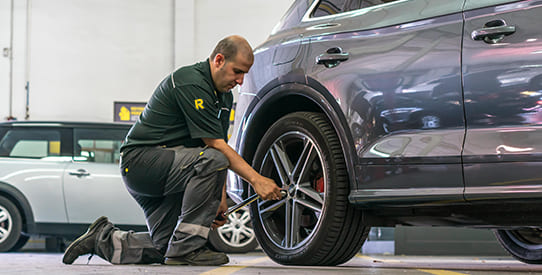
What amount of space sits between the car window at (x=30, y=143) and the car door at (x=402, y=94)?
4.78m

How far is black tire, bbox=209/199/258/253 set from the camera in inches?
273

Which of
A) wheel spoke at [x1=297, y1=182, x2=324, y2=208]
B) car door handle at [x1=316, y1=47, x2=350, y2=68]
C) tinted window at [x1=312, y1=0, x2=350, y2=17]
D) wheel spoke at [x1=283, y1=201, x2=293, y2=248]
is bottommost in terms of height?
wheel spoke at [x1=283, y1=201, x2=293, y2=248]

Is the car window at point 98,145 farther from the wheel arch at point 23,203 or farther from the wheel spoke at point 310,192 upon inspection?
the wheel spoke at point 310,192

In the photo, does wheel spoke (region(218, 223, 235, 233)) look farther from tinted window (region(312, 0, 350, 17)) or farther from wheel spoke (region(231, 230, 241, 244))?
tinted window (region(312, 0, 350, 17))

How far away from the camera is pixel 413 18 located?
9.61 feet

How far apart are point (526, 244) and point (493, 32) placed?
1627 mm

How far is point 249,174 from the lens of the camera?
3.24 meters

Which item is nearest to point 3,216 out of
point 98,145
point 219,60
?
point 98,145

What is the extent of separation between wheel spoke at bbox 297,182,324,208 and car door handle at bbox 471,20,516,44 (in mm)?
983

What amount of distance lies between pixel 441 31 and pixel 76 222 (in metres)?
5.24

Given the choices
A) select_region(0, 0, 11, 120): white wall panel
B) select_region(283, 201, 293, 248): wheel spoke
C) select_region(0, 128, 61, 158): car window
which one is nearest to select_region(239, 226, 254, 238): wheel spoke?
select_region(0, 128, 61, 158): car window

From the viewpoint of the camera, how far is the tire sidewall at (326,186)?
310cm

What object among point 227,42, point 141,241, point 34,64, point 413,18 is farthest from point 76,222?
point 34,64

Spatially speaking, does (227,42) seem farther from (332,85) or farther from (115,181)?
(115,181)
